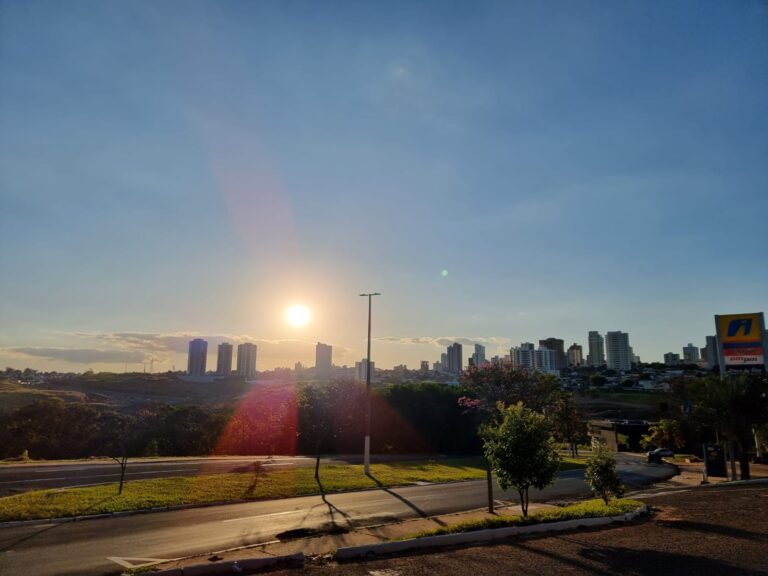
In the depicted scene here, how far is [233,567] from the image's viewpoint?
10844 millimetres

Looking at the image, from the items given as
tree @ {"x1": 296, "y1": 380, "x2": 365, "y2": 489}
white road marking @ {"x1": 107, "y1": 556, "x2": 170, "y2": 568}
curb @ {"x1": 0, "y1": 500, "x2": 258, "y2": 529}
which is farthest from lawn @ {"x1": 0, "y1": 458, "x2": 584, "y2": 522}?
tree @ {"x1": 296, "y1": 380, "x2": 365, "y2": 489}

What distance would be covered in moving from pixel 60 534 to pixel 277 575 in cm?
858

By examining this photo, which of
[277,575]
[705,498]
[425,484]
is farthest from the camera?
[425,484]

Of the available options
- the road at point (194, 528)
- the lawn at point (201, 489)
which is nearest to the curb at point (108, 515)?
the lawn at point (201, 489)

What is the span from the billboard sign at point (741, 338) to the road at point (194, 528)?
20.4 metres

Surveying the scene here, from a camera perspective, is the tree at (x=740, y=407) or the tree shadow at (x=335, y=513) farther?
the tree at (x=740, y=407)

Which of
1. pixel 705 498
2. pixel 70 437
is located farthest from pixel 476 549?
pixel 70 437

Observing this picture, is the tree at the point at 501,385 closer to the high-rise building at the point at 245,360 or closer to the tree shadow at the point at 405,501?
the tree shadow at the point at 405,501

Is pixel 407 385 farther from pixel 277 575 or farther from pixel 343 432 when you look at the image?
pixel 277 575

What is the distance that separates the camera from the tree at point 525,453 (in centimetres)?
1483

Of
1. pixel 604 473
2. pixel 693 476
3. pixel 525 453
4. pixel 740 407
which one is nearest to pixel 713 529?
pixel 604 473

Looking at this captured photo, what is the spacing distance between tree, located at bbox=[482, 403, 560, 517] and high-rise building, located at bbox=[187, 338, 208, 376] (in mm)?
160554

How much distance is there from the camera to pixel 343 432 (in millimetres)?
48219

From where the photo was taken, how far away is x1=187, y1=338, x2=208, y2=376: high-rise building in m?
165
